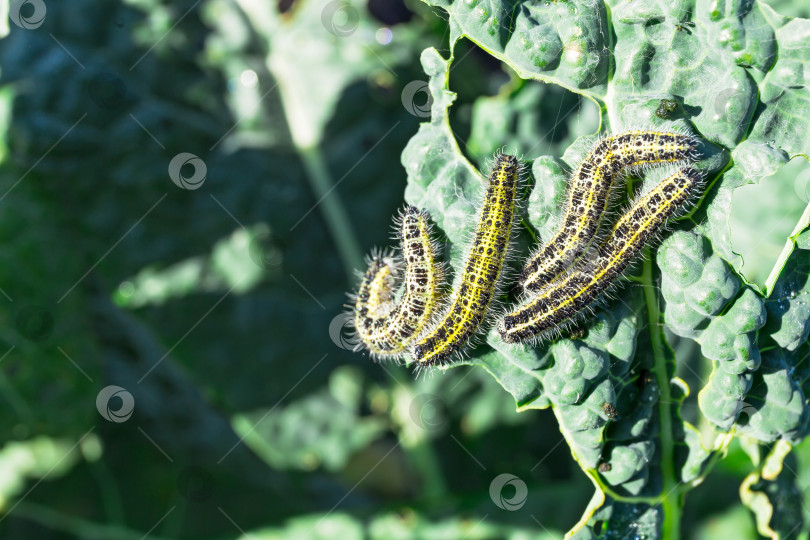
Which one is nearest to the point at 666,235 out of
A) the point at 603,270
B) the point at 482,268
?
the point at 603,270

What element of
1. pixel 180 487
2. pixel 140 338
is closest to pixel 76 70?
pixel 140 338

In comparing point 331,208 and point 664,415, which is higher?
point 331,208

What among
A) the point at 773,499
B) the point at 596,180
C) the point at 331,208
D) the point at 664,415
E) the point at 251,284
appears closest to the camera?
the point at 596,180

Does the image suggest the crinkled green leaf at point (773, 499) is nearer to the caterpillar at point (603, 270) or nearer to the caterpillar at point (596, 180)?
the caterpillar at point (603, 270)

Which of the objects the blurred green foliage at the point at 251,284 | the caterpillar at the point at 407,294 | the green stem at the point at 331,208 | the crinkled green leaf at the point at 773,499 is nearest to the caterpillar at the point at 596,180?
the caterpillar at the point at 407,294

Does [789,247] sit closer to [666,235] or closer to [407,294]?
[666,235]

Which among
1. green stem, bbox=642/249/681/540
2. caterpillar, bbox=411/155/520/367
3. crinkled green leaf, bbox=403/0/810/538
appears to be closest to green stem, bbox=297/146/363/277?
crinkled green leaf, bbox=403/0/810/538

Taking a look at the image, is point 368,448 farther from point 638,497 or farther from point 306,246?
point 638,497
